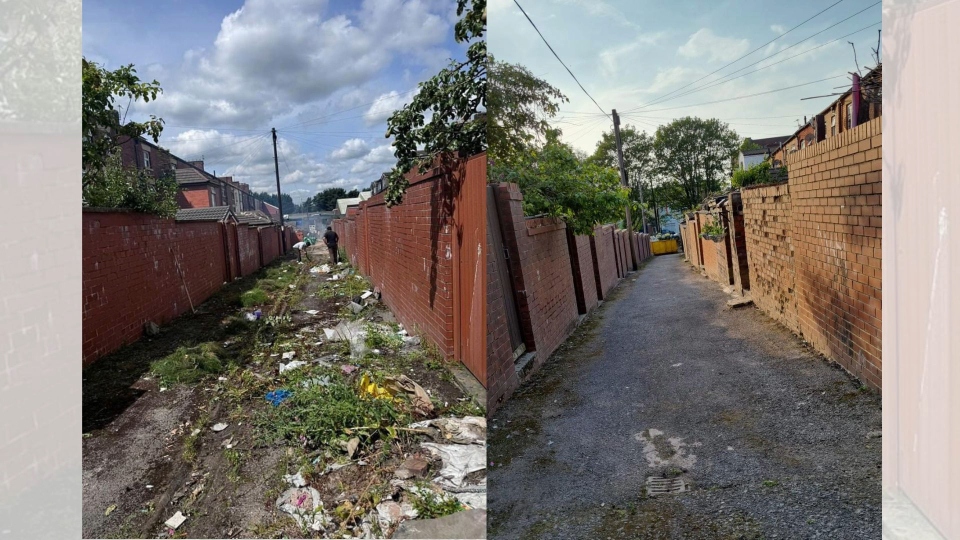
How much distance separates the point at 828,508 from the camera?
2328 mm

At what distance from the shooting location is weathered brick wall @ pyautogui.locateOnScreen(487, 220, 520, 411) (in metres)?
4.48

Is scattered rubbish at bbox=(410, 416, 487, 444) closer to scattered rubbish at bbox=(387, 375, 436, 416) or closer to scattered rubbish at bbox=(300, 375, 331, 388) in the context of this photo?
scattered rubbish at bbox=(387, 375, 436, 416)

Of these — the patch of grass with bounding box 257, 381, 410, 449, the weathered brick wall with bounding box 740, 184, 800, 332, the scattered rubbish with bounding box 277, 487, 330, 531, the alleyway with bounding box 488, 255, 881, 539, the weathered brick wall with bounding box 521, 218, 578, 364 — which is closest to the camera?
the alleyway with bounding box 488, 255, 881, 539

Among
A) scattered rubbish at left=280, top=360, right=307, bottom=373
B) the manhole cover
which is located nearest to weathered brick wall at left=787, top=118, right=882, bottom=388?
the manhole cover

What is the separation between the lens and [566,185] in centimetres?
741

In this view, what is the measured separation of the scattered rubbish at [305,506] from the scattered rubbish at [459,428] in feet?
2.91

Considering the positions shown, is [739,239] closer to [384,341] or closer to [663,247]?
[384,341]

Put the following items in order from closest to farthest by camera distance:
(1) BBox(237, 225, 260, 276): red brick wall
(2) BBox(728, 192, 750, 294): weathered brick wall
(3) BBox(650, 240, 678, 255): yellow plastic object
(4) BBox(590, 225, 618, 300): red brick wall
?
1. (2) BBox(728, 192, 750, 294): weathered brick wall
2. (4) BBox(590, 225, 618, 300): red brick wall
3. (1) BBox(237, 225, 260, 276): red brick wall
4. (3) BBox(650, 240, 678, 255): yellow plastic object

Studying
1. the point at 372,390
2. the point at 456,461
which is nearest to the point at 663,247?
the point at 372,390

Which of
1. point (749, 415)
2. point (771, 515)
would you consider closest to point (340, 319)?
point (749, 415)

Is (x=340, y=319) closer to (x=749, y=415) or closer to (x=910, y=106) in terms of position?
(x=749, y=415)

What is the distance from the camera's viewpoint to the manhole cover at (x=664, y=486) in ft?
9.08

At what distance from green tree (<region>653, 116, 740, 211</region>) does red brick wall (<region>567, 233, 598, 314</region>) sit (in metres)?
3.06

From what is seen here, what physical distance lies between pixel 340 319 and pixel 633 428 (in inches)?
225
